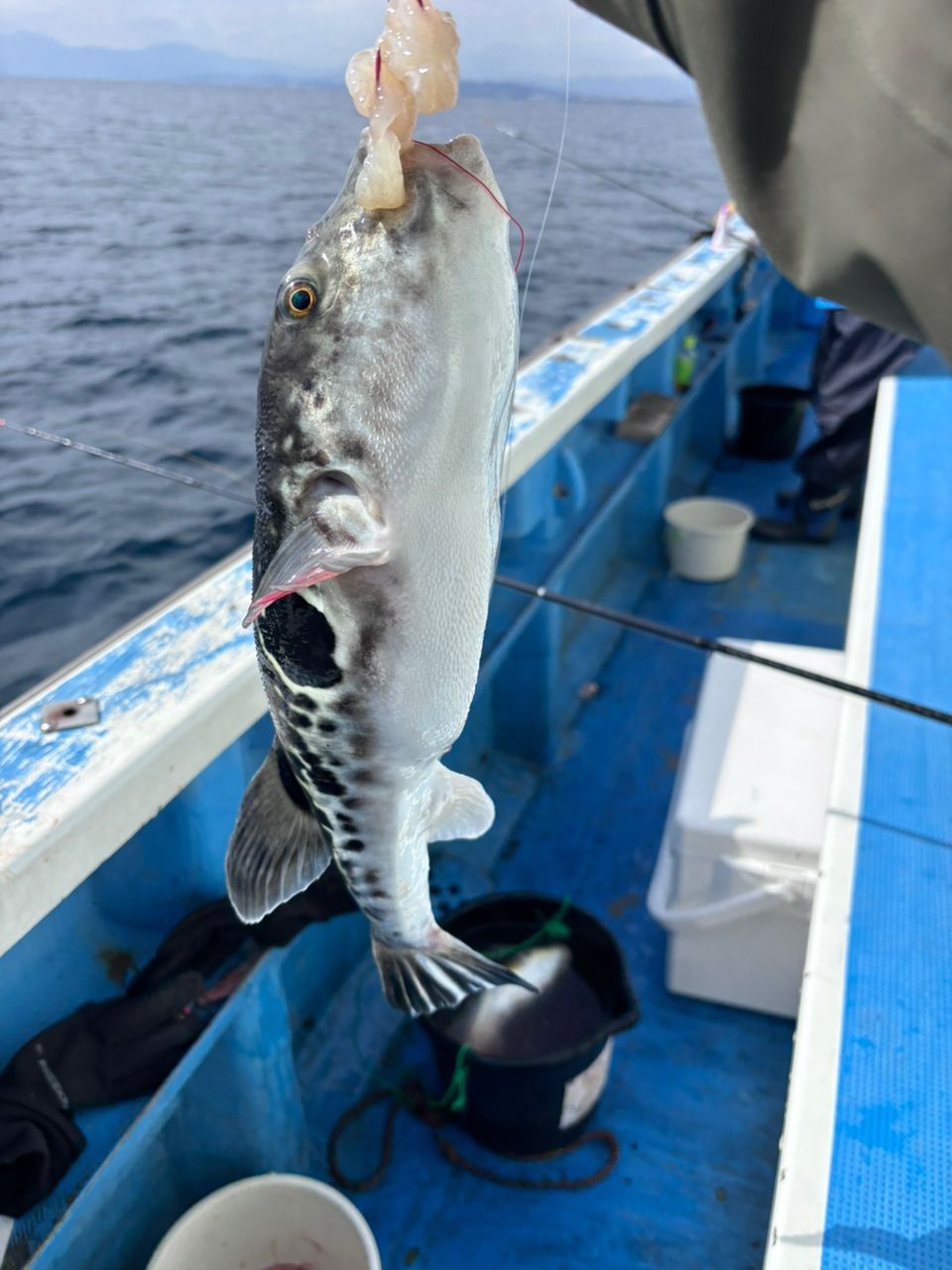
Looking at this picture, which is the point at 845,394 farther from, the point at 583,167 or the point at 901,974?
the point at 901,974

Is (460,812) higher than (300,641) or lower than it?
lower

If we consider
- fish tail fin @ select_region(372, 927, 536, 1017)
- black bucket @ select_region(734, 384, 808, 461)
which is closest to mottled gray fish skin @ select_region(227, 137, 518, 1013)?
fish tail fin @ select_region(372, 927, 536, 1017)

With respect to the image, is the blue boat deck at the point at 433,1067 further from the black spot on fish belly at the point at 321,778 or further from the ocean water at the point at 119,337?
the ocean water at the point at 119,337

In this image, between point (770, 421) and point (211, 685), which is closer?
point (211, 685)

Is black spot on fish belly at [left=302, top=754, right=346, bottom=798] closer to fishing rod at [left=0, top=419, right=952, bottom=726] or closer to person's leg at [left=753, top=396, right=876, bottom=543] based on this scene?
fishing rod at [left=0, top=419, right=952, bottom=726]

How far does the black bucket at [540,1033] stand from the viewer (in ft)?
8.77

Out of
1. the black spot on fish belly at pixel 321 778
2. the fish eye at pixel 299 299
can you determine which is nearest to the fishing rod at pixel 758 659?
the black spot on fish belly at pixel 321 778

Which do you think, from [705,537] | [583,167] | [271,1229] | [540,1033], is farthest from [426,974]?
[705,537]

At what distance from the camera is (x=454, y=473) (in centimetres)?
104

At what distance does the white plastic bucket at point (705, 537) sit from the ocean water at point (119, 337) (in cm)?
224

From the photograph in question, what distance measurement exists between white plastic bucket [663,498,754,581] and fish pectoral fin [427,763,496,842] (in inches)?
180

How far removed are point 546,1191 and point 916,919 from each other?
4.76 feet

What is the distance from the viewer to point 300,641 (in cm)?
113

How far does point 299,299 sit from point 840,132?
0.57m
